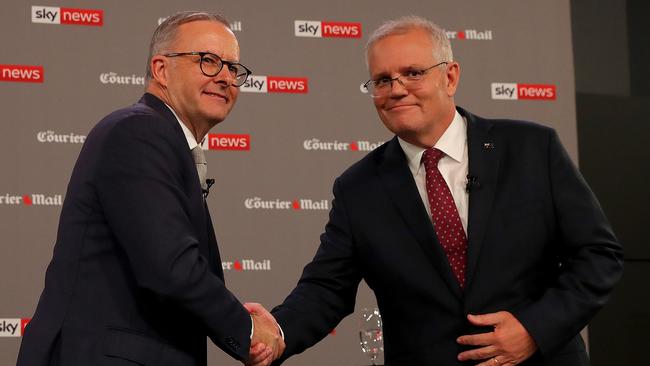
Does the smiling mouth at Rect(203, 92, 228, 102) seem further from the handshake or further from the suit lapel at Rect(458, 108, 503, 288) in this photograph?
the suit lapel at Rect(458, 108, 503, 288)

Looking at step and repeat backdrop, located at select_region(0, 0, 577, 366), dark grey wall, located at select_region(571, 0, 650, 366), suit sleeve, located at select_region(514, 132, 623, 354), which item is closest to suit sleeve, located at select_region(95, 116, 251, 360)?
suit sleeve, located at select_region(514, 132, 623, 354)

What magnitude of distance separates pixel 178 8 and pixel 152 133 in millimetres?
3726

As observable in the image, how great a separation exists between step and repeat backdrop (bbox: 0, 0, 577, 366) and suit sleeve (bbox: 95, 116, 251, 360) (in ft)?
11.0

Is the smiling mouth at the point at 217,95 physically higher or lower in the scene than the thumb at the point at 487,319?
higher

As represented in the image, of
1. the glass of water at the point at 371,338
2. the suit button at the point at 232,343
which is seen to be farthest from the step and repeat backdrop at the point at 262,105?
the suit button at the point at 232,343

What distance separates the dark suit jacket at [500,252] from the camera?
2.79 meters

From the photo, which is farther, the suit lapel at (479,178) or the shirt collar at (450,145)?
the shirt collar at (450,145)

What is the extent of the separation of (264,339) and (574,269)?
106 centimetres

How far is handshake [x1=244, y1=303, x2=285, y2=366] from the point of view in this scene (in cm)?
296

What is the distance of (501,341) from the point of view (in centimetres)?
271

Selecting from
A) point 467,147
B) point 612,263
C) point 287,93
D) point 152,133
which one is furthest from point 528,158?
point 287,93

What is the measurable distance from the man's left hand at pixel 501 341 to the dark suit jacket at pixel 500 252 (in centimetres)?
4

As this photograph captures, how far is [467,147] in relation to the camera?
308 cm

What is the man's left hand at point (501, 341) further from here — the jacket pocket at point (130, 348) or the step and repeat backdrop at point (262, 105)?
the step and repeat backdrop at point (262, 105)
